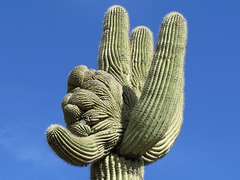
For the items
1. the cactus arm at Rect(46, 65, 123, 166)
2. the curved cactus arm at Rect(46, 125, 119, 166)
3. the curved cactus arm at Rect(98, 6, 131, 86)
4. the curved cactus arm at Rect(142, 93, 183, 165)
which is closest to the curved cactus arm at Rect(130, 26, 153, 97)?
the curved cactus arm at Rect(98, 6, 131, 86)

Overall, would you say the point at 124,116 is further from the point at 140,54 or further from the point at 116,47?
the point at 140,54

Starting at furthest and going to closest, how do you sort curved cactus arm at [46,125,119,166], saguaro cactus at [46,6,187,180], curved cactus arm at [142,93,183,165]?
1. curved cactus arm at [142,93,183,165]
2. saguaro cactus at [46,6,187,180]
3. curved cactus arm at [46,125,119,166]

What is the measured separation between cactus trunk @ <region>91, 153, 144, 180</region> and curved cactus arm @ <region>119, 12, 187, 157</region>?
103mm

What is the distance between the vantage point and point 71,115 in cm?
523

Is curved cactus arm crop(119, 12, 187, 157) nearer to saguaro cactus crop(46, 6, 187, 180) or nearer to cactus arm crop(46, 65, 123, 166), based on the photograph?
saguaro cactus crop(46, 6, 187, 180)

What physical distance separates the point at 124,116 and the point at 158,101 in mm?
543

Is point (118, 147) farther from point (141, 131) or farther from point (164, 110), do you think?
point (164, 110)

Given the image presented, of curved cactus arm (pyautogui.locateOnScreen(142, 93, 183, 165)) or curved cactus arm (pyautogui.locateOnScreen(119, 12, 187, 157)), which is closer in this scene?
curved cactus arm (pyautogui.locateOnScreen(119, 12, 187, 157))

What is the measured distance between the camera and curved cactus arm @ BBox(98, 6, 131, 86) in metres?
5.97

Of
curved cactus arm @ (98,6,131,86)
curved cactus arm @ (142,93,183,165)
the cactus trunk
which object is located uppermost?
curved cactus arm @ (98,6,131,86)

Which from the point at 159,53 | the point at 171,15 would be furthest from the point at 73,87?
the point at 171,15

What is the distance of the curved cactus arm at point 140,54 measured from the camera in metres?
6.31

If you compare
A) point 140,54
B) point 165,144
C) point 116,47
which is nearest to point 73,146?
point 165,144

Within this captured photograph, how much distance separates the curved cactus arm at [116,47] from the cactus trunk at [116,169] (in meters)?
1.15
